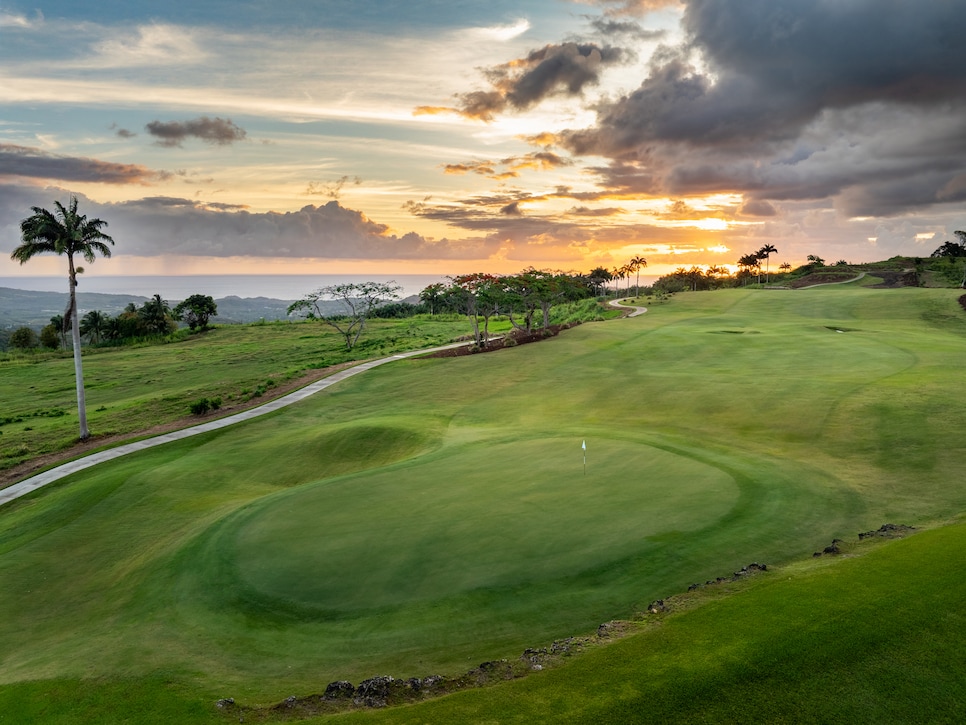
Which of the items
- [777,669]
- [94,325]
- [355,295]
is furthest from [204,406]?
[94,325]

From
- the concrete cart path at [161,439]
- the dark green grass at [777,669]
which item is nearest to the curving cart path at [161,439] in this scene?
the concrete cart path at [161,439]

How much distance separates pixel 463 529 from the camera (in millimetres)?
15469

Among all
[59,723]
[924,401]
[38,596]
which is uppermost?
[924,401]

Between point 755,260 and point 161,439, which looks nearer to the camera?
point 161,439

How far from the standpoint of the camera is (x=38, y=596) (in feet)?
56.2

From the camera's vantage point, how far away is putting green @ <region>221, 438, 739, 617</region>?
528 inches

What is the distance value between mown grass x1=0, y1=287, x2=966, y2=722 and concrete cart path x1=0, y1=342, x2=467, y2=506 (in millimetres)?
1482

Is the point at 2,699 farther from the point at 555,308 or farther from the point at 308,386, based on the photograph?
the point at 555,308

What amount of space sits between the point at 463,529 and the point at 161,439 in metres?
27.2

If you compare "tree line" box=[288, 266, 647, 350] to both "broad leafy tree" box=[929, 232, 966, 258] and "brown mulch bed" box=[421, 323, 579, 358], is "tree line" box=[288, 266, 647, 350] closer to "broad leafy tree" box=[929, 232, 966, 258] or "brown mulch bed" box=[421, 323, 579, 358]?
"brown mulch bed" box=[421, 323, 579, 358]

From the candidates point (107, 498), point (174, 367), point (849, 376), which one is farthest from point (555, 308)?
point (107, 498)

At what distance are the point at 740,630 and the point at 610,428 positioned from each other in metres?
19.4

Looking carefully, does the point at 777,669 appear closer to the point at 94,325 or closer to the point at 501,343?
the point at 501,343

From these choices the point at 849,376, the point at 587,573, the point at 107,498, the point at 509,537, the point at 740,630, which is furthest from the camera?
the point at 849,376
